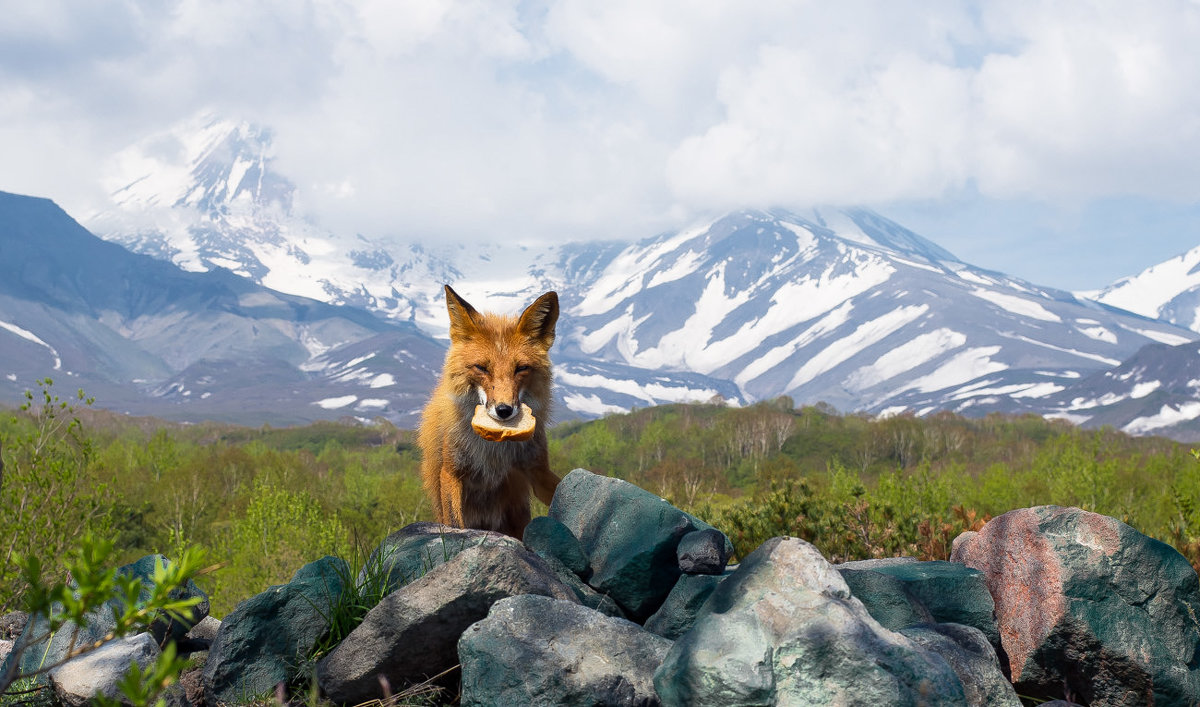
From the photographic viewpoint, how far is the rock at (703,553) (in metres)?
7.61

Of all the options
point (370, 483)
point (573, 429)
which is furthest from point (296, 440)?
point (370, 483)

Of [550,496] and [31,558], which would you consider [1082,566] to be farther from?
[31,558]

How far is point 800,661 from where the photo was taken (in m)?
5.34

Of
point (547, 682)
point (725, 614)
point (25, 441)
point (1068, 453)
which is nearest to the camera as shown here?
point (725, 614)

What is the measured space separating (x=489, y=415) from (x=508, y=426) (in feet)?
0.80

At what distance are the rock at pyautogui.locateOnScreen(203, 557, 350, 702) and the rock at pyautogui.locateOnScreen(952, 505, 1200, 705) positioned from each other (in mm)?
6015

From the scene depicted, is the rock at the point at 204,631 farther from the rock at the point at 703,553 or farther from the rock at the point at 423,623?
the rock at the point at 703,553

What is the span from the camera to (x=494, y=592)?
718 centimetres

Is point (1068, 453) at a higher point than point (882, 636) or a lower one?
lower

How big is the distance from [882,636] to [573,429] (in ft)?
546

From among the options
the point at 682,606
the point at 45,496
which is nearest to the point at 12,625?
the point at 45,496

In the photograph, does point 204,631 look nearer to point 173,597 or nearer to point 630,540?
point 173,597

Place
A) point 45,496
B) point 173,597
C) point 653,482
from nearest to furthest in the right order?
Answer: point 173,597
point 45,496
point 653,482

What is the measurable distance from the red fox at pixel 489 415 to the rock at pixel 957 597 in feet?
11.3
